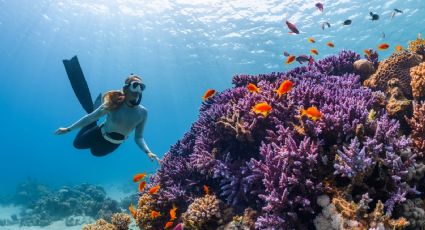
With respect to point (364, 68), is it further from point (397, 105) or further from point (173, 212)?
point (173, 212)

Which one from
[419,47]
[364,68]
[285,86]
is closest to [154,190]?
[285,86]

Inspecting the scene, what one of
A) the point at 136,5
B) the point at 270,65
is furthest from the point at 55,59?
the point at 270,65

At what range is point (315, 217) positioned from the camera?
4.16 meters

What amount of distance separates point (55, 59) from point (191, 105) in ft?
144

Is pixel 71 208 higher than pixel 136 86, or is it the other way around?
pixel 71 208

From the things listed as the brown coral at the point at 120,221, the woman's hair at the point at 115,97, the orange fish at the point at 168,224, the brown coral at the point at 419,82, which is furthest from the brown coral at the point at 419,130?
the brown coral at the point at 120,221

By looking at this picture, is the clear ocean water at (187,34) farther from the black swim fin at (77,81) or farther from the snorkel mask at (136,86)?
the black swim fin at (77,81)

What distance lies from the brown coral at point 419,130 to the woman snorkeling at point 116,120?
4712mm

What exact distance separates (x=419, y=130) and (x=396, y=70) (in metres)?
2.61

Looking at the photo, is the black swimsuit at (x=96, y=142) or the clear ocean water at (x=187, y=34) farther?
the clear ocean water at (x=187, y=34)

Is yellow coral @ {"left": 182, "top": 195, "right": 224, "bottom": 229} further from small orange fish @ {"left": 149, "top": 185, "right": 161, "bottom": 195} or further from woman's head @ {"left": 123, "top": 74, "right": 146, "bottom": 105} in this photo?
woman's head @ {"left": 123, "top": 74, "right": 146, "bottom": 105}

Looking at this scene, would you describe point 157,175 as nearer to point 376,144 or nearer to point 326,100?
point 326,100

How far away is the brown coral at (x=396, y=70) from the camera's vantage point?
6613mm

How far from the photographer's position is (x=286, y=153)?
4.33m
